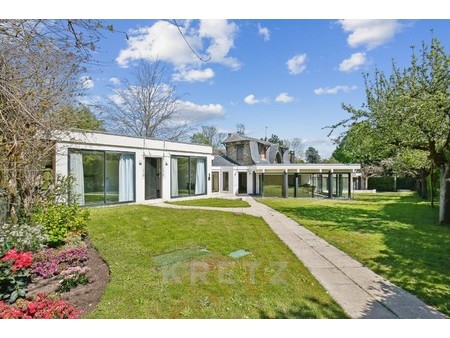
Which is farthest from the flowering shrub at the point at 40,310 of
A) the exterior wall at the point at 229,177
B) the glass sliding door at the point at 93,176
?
the exterior wall at the point at 229,177

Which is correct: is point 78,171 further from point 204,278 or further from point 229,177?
point 229,177

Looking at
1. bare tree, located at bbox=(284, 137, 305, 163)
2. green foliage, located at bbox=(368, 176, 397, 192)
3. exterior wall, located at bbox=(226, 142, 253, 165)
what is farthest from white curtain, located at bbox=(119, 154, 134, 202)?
bare tree, located at bbox=(284, 137, 305, 163)

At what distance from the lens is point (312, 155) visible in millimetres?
62656

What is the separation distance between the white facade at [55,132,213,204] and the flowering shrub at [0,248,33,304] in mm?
5882

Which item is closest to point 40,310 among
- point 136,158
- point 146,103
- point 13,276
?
point 13,276

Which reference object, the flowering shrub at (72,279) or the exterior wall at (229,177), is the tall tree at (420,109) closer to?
the flowering shrub at (72,279)

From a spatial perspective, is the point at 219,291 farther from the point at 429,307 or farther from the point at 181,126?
the point at 181,126

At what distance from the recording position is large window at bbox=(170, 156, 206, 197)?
57.3 feet

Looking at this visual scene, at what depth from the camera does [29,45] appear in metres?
4.44

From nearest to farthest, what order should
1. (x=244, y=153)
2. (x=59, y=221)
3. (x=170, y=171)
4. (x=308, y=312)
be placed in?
(x=308, y=312), (x=59, y=221), (x=170, y=171), (x=244, y=153)

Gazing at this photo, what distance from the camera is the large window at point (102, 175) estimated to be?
12227 mm

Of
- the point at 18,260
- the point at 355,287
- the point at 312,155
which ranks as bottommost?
the point at 355,287

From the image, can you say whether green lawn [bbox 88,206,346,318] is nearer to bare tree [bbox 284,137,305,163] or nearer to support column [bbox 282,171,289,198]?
support column [bbox 282,171,289,198]

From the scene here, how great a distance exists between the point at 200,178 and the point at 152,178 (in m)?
3.67
